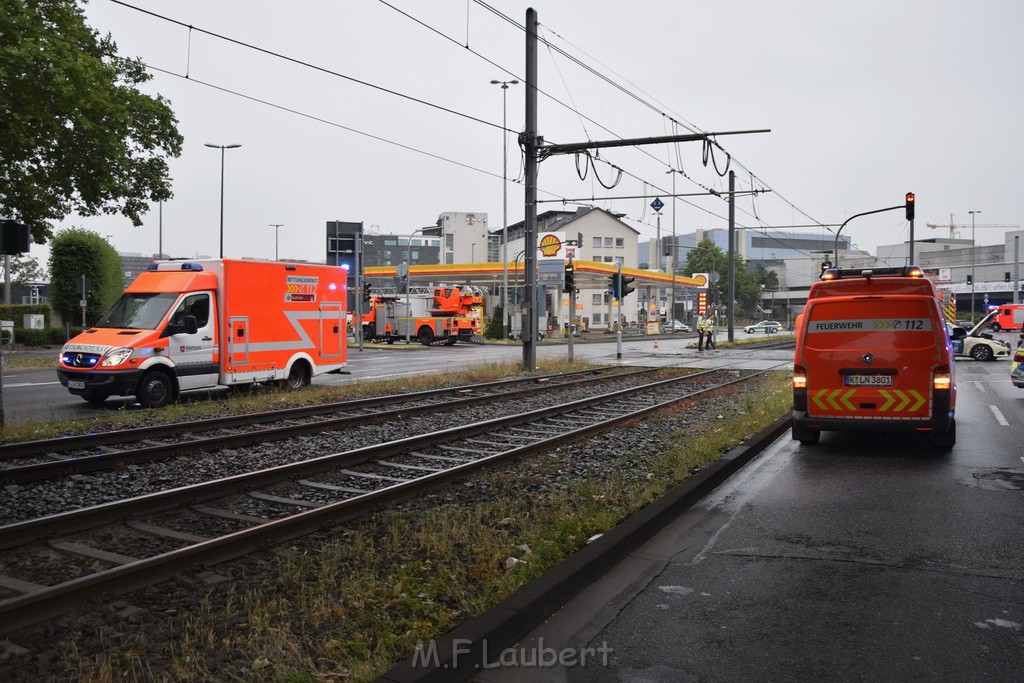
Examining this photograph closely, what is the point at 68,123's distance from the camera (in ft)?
72.5

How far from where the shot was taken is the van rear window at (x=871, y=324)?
9.44 metres

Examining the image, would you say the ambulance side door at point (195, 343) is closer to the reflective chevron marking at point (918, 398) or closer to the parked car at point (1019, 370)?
the reflective chevron marking at point (918, 398)

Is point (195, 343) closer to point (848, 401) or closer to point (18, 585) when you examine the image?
point (18, 585)

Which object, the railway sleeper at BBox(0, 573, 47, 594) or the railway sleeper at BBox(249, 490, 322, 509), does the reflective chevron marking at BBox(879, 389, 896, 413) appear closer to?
the railway sleeper at BBox(249, 490, 322, 509)

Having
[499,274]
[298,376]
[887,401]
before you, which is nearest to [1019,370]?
[887,401]

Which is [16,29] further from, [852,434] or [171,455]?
[852,434]

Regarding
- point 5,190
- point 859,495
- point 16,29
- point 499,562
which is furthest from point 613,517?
point 5,190

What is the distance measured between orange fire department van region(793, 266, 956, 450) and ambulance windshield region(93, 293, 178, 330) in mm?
10532

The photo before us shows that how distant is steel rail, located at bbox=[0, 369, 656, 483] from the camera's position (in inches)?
310

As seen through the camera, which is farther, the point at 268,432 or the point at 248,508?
the point at 268,432

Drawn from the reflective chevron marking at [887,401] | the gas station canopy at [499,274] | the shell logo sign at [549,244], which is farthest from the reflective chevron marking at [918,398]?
the gas station canopy at [499,274]

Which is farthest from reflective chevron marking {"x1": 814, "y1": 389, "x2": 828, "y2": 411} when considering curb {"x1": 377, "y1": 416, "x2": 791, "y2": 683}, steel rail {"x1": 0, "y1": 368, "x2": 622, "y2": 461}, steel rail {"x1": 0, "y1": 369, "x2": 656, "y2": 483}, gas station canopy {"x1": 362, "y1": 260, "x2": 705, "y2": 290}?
gas station canopy {"x1": 362, "y1": 260, "x2": 705, "y2": 290}

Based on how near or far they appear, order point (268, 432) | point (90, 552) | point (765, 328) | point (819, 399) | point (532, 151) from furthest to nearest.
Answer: point (765, 328)
point (532, 151)
point (268, 432)
point (819, 399)
point (90, 552)

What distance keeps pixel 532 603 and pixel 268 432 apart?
6.76 m
